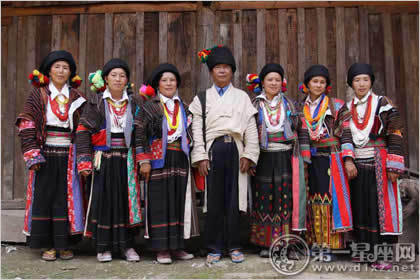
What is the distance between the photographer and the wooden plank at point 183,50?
5727 millimetres

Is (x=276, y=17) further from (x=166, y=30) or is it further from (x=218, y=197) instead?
(x=218, y=197)

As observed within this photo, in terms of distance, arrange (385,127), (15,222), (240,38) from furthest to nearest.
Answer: (240,38), (15,222), (385,127)

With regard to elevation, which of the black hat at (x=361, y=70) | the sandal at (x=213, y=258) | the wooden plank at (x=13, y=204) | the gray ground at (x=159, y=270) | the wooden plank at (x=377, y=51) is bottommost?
the gray ground at (x=159, y=270)

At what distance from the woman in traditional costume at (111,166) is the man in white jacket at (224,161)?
2.40 ft

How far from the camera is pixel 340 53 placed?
18.7 ft

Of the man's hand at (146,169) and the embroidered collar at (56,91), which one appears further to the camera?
the embroidered collar at (56,91)

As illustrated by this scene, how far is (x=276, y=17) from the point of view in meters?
5.74

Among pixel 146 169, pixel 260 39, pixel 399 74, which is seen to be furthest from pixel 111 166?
pixel 399 74

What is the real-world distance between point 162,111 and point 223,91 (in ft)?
2.37

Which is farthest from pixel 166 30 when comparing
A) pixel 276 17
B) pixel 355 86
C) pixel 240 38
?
pixel 355 86

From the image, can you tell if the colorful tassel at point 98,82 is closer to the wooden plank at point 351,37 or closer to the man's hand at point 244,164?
the man's hand at point 244,164

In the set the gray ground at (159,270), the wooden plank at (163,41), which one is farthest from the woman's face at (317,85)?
the wooden plank at (163,41)

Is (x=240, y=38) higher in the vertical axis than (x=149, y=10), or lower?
lower

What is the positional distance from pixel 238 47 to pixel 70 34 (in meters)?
2.36
